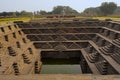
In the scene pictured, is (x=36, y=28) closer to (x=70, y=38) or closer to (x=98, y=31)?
(x=70, y=38)

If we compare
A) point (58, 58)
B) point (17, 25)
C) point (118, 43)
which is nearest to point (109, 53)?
point (118, 43)

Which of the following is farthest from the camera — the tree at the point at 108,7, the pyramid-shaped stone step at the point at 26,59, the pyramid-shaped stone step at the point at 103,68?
the tree at the point at 108,7

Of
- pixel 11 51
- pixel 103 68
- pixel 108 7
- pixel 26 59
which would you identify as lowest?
pixel 26 59

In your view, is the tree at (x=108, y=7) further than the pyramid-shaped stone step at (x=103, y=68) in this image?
Yes

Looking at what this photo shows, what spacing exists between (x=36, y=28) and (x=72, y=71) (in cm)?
957

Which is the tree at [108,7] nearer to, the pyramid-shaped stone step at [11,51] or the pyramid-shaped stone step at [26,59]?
the pyramid-shaped stone step at [26,59]

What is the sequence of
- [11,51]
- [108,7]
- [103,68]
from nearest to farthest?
[103,68], [11,51], [108,7]

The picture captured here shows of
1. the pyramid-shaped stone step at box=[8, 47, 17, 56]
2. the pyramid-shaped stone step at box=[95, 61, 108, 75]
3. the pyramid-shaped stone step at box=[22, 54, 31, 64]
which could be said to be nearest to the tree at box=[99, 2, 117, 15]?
the pyramid-shaped stone step at box=[22, 54, 31, 64]

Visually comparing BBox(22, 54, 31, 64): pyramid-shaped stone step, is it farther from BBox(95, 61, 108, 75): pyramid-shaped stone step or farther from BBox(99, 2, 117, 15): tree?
BBox(99, 2, 117, 15): tree

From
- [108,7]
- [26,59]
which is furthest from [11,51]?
[108,7]

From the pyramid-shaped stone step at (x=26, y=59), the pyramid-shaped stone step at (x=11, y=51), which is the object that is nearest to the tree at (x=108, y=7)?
the pyramid-shaped stone step at (x=26, y=59)

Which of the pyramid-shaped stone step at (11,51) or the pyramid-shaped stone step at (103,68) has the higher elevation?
the pyramid-shaped stone step at (11,51)

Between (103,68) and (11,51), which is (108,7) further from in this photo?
(103,68)

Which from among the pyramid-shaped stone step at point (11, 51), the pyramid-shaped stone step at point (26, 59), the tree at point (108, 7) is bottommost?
the pyramid-shaped stone step at point (26, 59)
